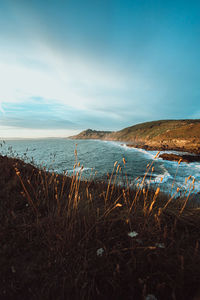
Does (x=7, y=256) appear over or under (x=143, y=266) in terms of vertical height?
under

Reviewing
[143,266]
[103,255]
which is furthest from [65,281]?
[143,266]

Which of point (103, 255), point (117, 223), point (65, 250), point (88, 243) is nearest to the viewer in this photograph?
point (103, 255)

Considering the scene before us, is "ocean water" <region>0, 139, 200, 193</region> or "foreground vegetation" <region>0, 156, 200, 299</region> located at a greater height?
"foreground vegetation" <region>0, 156, 200, 299</region>

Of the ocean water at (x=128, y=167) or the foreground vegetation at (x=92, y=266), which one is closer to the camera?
the foreground vegetation at (x=92, y=266)

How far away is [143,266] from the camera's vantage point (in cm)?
149

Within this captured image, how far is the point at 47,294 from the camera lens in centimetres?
129

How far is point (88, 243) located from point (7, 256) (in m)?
1.19

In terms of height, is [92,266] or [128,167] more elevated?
[92,266]

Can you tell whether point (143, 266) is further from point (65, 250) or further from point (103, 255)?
point (65, 250)

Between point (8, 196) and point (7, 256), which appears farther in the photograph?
point (8, 196)

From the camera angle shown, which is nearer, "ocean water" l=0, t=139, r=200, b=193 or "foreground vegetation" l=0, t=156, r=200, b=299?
"foreground vegetation" l=0, t=156, r=200, b=299

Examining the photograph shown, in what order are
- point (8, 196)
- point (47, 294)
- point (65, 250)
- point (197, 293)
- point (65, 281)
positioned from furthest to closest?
point (8, 196) < point (65, 250) < point (65, 281) < point (47, 294) < point (197, 293)

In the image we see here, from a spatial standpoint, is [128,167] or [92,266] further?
[128,167]

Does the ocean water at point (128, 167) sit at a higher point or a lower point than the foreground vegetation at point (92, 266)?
lower
